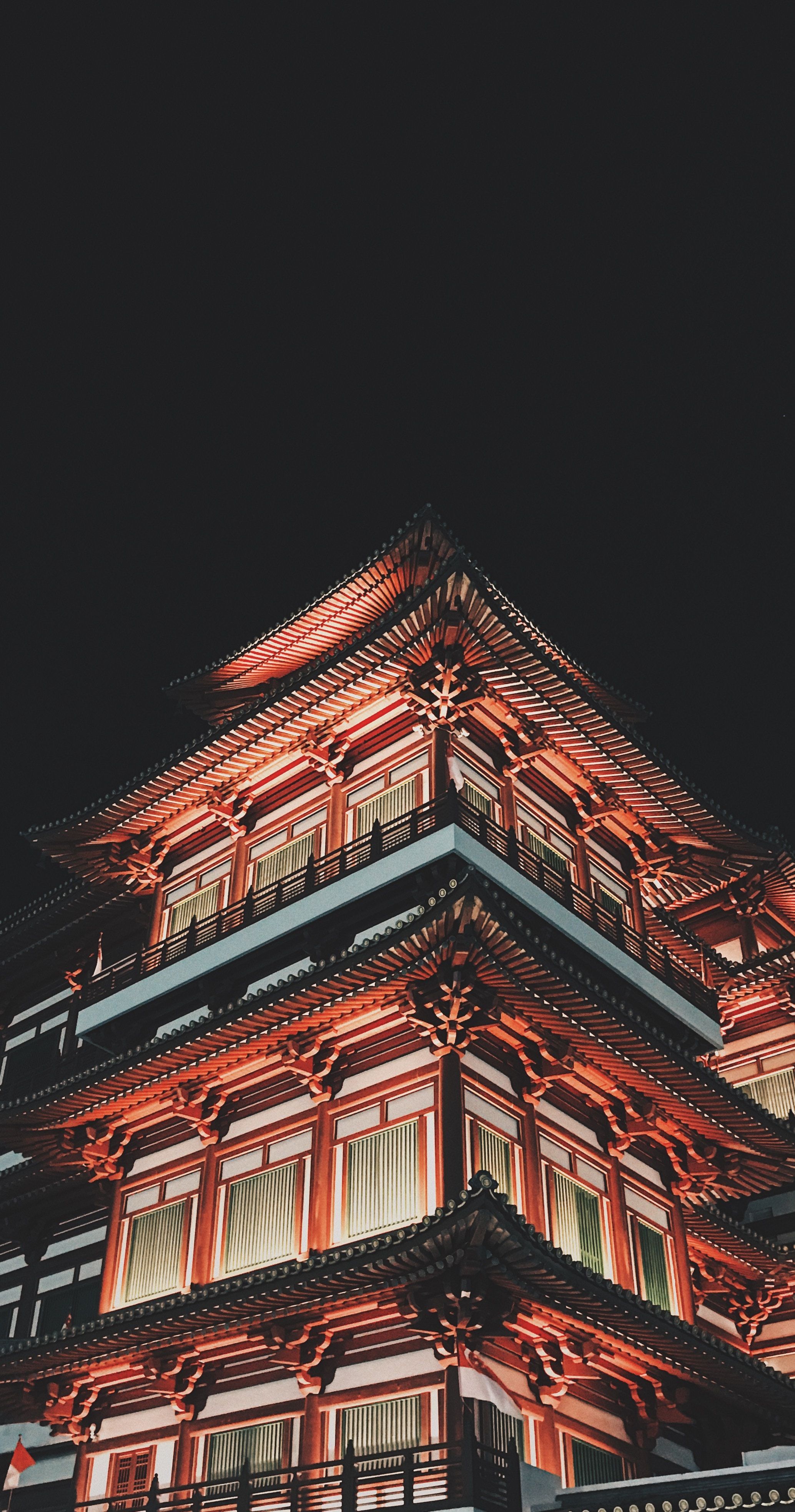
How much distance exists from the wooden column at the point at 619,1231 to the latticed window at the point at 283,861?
768 cm

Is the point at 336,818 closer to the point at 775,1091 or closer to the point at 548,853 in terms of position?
the point at 548,853

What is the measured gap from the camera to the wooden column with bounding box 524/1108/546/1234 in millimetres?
19016

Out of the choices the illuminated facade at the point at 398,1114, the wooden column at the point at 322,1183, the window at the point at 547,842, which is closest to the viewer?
the illuminated facade at the point at 398,1114

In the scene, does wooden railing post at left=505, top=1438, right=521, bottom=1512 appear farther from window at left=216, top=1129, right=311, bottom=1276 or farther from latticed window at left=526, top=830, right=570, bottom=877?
latticed window at left=526, top=830, right=570, bottom=877

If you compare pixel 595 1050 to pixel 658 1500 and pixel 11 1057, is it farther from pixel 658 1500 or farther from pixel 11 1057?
pixel 11 1057

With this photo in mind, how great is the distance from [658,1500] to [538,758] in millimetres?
13141

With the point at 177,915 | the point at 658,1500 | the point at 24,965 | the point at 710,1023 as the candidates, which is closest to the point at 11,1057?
the point at 24,965

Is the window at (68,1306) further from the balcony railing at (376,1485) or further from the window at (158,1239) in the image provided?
the balcony railing at (376,1485)

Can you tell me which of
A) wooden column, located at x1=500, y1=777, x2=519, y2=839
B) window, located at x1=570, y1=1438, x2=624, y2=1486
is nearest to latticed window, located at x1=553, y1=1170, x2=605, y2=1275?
window, located at x1=570, y1=1438, x2=624, y2=1486

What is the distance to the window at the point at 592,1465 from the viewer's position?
60.1ft

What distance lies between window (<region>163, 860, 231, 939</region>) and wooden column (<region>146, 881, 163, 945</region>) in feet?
0.31

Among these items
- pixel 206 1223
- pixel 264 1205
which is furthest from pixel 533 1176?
pixel 206 1223

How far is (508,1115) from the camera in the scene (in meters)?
19.6

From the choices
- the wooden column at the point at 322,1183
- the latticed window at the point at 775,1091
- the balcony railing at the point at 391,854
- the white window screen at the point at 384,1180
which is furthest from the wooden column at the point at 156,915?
the latticed window at the point at 775,1091
